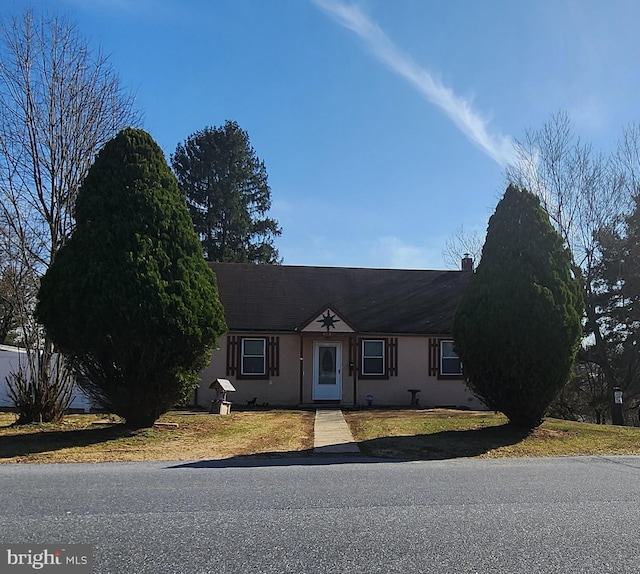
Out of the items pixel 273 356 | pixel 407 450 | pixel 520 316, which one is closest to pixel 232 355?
pixel 273 356

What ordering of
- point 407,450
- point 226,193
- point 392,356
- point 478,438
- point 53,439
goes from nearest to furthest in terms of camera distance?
point 407,450 < point 53,439 < point 478,438 < point 392,356 < point 226,193

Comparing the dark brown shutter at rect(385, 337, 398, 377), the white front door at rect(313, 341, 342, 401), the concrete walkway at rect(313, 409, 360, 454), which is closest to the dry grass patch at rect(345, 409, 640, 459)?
the concrete walkway at rect(313, 409, 360, 454)

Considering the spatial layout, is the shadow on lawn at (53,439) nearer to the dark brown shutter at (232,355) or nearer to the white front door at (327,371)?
the dark brown shutter at (232,355)

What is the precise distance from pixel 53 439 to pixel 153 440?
191cm

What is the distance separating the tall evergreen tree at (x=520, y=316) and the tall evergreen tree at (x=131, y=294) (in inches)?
223

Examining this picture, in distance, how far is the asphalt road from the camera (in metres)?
4.71

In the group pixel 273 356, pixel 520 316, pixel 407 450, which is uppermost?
pixel 520 316

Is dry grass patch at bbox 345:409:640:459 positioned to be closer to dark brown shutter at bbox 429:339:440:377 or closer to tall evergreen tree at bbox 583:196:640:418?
dark brown shutter at bbox 429:339:440:377

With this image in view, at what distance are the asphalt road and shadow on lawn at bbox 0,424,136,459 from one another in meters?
1.84

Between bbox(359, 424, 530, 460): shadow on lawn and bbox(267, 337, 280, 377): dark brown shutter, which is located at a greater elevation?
bbox(267, 337, 280, 377): dark brown shutter

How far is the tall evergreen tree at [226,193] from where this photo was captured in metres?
41.7

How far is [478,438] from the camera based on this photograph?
12.7 m

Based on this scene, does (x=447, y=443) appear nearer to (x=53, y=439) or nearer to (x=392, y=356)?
(x=53, y=439)

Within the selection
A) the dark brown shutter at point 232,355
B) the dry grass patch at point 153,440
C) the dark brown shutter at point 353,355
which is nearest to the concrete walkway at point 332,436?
the dry grass patch at point 153,440
